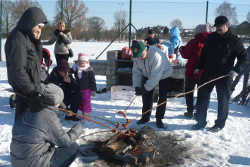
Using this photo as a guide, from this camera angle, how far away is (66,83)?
4375mm

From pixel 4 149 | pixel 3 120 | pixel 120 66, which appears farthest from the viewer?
pixel 120 66

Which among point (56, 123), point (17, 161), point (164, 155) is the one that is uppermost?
point (56, 123)

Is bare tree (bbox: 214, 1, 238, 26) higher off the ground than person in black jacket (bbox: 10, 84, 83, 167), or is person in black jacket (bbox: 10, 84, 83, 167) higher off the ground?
bare tree (bbox: 214, 1, 238, 26)

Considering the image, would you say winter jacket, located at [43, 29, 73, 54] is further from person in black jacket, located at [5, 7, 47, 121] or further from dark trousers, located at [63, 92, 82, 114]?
person in black jacket, located at [5, 7, 47, 121]

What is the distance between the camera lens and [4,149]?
328cm

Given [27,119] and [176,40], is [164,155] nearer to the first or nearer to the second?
[27,119]

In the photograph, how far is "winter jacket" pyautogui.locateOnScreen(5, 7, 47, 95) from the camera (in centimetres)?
258

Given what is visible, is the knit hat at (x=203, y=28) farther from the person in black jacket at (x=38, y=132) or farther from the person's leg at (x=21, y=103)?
the person's leg at (x=21, y=103)

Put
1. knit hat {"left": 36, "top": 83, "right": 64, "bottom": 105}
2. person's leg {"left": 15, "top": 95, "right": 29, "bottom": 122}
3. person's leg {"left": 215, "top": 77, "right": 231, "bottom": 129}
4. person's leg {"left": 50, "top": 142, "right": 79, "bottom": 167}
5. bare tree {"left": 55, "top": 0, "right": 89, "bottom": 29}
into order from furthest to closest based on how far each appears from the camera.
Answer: bare tree {"left": 55, "top": 0, "right": 89, "bottom": 29} < person's leg {"left": 215, "top": 77, "right": 231, "bottom": 129} < person's leg {"left": 15, "top": 95, "right": 29, "bottom": 122} < person's leg {"left": 50, "top": 142, "right": 79, "bottom": 167} < knit hat {"left": 36, "top": 83, "right": 64, "bottom": 105}

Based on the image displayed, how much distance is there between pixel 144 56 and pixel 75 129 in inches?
73.7

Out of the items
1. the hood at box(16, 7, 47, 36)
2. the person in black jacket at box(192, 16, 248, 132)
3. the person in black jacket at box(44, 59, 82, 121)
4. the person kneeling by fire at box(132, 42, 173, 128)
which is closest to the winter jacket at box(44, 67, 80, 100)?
the person in black jacket at box(44, 59, 82, 121)

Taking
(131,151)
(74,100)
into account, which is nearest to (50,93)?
(131,151)

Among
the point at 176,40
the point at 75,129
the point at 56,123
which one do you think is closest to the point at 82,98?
the point at 75,129

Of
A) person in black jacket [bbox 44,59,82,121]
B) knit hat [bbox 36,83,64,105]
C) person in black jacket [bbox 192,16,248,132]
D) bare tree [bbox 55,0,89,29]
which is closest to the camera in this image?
knit hat [bbox 36,83,64,105]
